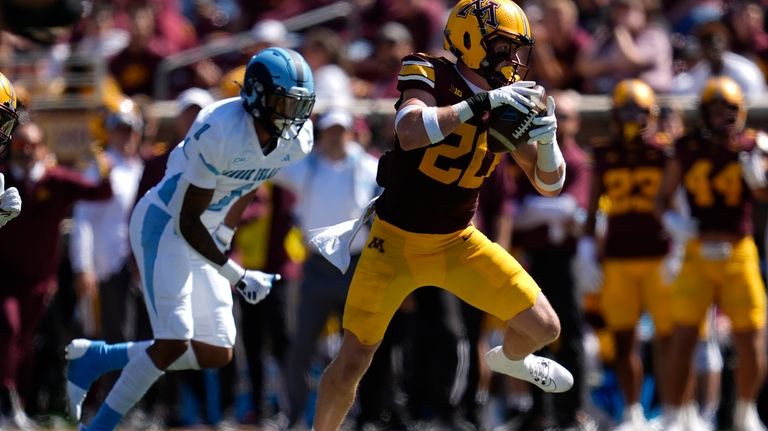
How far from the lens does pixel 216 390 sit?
9797mm

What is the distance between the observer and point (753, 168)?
850cm

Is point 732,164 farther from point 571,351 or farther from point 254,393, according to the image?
point 254,393

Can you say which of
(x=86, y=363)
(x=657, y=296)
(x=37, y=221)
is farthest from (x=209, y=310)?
(x=657, y=296)

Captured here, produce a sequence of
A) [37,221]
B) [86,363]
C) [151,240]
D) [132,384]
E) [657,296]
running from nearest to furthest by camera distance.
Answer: [132,384]
[151,240]
[86,363]
[657,296]
[37,221]

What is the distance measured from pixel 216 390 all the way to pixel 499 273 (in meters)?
3.91

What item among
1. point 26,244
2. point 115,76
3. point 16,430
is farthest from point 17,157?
point 115,76

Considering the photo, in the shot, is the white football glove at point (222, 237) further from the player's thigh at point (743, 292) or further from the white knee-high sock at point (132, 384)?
Result: the player's thigh at point (743, 292)

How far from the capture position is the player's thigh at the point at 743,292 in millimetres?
8430

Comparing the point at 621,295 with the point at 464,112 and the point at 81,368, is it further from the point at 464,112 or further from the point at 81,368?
the point at 81,368

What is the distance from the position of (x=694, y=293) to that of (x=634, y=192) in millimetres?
754

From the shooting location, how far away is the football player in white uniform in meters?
6.55

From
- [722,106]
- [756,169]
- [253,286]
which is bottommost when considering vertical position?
[756,169]

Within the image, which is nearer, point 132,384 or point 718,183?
point 132,384

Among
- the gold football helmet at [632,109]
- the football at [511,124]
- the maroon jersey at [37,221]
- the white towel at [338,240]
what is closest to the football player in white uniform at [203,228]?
the white towel at [338,240]
